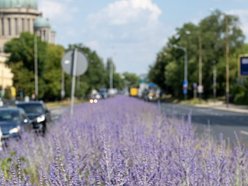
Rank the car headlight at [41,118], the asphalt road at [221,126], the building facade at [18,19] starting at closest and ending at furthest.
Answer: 1. the asphalt road at [221,126]
2. the car headlight at [41,118]
3. the building facade at [18,19]

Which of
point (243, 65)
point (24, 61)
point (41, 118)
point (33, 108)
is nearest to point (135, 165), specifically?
point (41, 118)

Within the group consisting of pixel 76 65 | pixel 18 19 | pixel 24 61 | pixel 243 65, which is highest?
pixel 18 19

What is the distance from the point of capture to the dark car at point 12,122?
22.0 m

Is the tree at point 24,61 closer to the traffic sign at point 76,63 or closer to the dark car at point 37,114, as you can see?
the dark car at point 37,114

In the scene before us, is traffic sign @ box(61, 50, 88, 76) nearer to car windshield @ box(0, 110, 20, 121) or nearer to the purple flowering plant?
car windshield @ box(0, 110, 20, 121)

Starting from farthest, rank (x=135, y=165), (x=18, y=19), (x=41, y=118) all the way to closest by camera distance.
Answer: (x=18, y=19), (x=41, y=118), (x=135, y=165)

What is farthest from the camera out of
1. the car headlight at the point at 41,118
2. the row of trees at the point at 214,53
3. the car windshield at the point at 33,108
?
the row of trees at the point at 214,53

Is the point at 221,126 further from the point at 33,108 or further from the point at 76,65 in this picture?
the point at 76,65

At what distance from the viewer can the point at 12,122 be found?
2347 centimetres

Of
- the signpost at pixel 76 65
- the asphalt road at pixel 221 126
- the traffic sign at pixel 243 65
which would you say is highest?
the traffic sign at pixel 243 65

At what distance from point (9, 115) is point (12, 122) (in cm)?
132

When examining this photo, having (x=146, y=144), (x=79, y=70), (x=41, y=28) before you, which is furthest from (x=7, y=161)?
(x=41, y=28)

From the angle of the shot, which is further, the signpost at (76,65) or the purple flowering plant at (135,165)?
the signpost at (76,65)

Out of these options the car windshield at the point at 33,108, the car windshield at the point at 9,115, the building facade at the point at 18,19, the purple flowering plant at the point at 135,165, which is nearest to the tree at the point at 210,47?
the building facade at the point at 18,19
